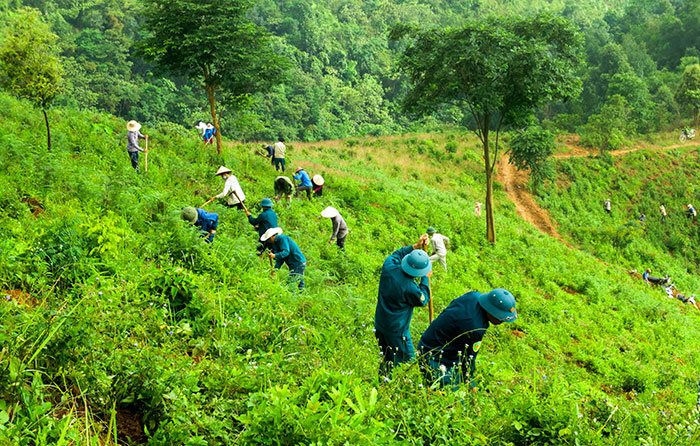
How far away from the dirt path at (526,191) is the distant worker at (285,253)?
1945 cm

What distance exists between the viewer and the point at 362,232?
1500 centimetres

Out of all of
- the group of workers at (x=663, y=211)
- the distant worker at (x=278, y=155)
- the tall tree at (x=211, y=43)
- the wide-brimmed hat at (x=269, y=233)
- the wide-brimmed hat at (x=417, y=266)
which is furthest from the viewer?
the group of workers at (x=663, y=211)

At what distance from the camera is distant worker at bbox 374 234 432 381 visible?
5391 millimetres

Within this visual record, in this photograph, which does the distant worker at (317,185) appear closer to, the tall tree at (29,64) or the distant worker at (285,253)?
the tall tree at (29,64)

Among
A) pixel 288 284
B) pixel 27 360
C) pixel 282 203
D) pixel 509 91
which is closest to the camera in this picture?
pixel 27 360

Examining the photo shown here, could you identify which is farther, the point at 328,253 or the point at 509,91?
the point at 509,91

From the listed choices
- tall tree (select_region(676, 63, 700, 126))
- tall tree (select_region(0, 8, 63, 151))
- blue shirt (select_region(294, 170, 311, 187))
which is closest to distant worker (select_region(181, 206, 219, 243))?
tall tree (select_region(0, 8, 63, 151))

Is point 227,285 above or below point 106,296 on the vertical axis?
below

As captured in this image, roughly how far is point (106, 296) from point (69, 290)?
1074 millimetres

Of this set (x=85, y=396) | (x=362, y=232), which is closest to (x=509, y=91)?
(x=362, y=232)

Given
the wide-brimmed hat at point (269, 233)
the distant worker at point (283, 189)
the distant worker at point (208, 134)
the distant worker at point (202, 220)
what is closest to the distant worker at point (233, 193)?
the distant worker at point (202, 220)

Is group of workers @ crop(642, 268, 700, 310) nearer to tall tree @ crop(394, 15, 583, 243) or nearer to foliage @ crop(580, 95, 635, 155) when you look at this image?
tall tree @ crop(394, 15, 583, 243)

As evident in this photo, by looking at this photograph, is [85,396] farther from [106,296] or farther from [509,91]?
[509,91]

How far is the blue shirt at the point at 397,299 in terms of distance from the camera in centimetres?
542
